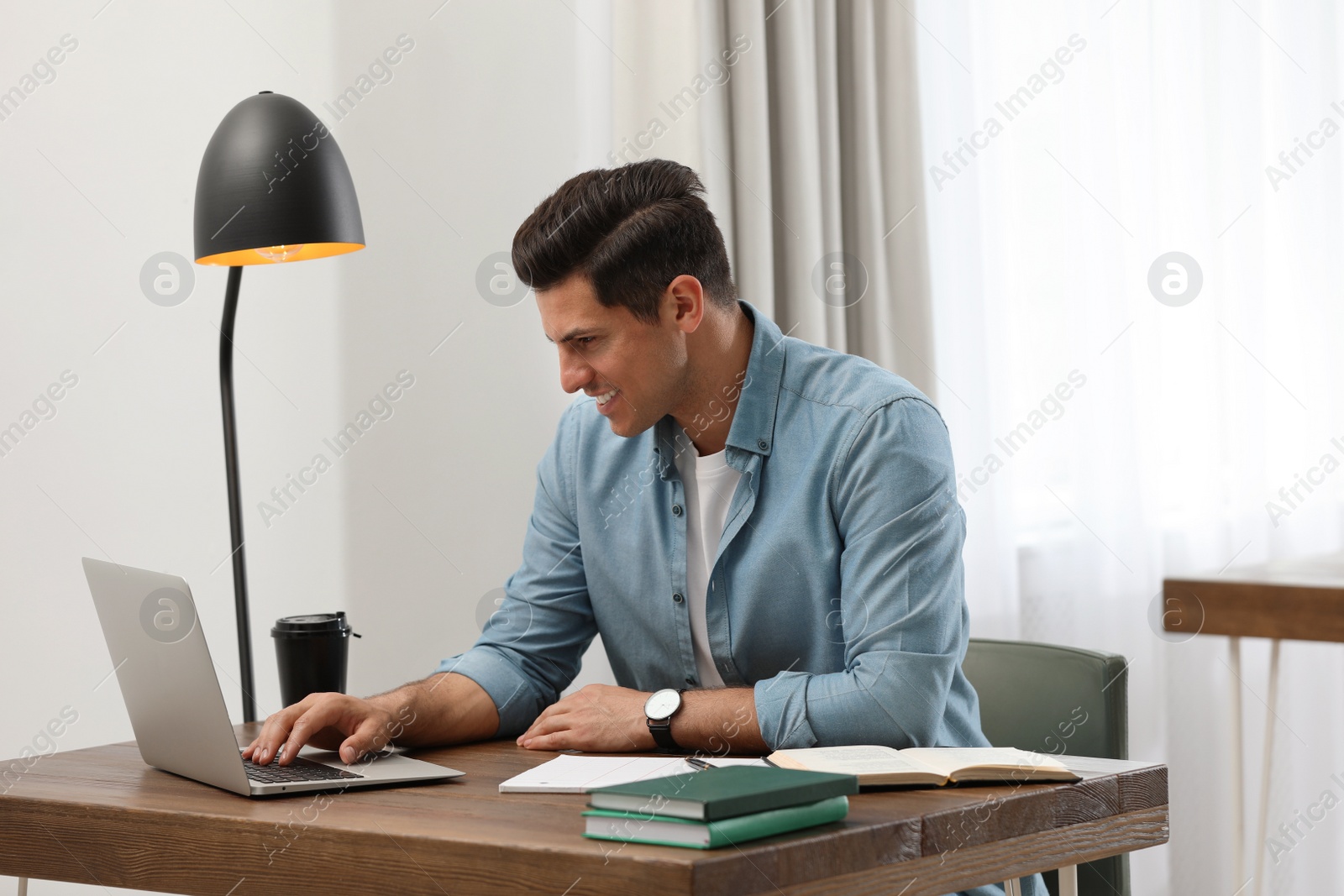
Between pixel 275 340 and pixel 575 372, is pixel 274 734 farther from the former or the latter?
pixel 275 340

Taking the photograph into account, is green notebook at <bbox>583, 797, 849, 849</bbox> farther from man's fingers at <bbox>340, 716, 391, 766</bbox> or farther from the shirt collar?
the shirt collar

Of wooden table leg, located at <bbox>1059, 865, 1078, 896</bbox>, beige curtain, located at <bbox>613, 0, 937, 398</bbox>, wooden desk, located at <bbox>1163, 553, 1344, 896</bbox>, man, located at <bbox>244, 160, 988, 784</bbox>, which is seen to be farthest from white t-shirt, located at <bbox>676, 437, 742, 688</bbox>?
wooden desk, located at <bbox>1163, 553, 1344, 896</bbox>

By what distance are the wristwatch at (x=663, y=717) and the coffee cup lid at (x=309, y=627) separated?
22.5 inches

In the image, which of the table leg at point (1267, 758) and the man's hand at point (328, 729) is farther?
the table leg at point (1267, 758)

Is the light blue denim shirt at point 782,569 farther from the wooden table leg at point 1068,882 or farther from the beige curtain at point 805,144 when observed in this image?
the beige curtain at point 805,144

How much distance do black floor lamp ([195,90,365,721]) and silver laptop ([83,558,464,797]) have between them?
616mm

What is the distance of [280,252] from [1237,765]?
1918 mm

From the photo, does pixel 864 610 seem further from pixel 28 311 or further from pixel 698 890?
pixel 28 311

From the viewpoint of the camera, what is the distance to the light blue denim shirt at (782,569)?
1.36m

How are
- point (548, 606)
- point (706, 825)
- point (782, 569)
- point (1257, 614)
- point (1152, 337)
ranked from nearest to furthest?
point (706, 825) → point (782, 569) → point (548, 606) → point (1257, 614) → point (1152, 337)

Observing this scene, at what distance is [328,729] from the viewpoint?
1402 mm

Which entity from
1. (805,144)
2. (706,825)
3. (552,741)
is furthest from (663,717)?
(805,144)

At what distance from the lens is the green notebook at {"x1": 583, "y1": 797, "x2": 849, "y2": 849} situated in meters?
0.90

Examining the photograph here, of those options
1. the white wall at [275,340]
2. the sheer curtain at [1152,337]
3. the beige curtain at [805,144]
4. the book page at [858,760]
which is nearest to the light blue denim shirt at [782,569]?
the book page at [858,760]
